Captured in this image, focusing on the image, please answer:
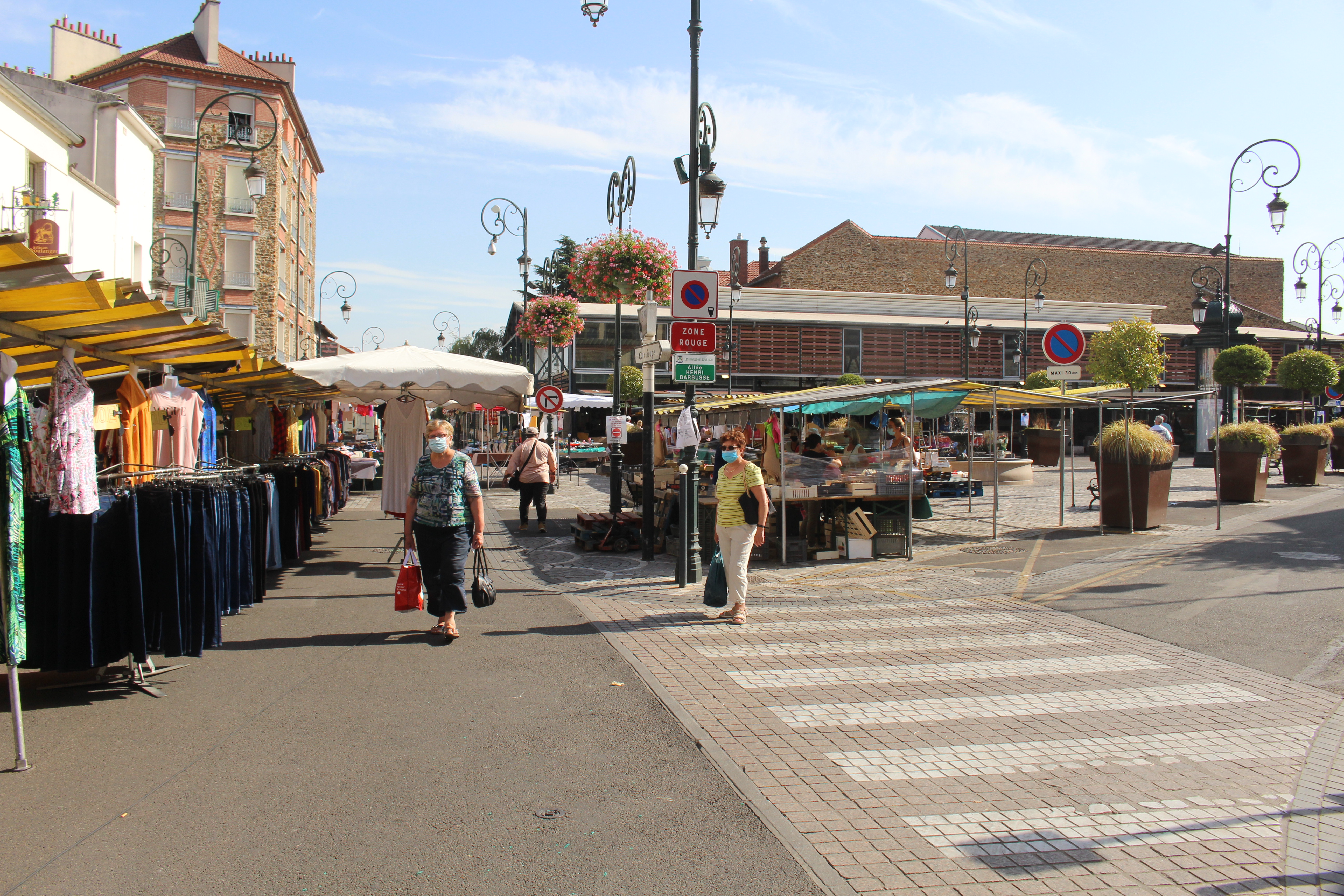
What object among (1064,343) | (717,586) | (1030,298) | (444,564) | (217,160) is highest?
(217,160)

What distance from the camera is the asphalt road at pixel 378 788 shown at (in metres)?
3.62

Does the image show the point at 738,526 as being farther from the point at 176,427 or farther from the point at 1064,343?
the point at 1064,343

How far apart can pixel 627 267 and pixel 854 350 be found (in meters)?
37.2

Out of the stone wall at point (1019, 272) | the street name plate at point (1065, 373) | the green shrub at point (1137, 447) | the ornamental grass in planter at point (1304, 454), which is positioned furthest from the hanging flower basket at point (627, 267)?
the stone wall at point (1019, 272)

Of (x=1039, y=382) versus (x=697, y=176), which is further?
(x=1039, y=382)

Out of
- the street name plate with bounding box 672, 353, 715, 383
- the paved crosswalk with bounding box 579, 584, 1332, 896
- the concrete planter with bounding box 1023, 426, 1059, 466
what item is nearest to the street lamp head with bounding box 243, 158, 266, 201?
the street name plate with bounding box 672, 353, 715, 383

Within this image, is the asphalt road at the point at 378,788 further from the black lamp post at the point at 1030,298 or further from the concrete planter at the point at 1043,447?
the concrete planter at the point at 1043,447

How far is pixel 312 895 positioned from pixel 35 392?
26.4 ft

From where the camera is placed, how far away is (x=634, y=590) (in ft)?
33.9

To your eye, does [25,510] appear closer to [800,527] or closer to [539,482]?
[800,527]

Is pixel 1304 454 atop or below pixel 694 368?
below

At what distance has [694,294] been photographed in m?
10.6

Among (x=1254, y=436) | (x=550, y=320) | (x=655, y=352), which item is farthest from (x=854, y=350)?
(x=655, y=352)

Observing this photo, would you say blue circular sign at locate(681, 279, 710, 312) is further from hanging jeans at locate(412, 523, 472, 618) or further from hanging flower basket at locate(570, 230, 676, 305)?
hanging jeans at locate(412, 523, 472, 618)
